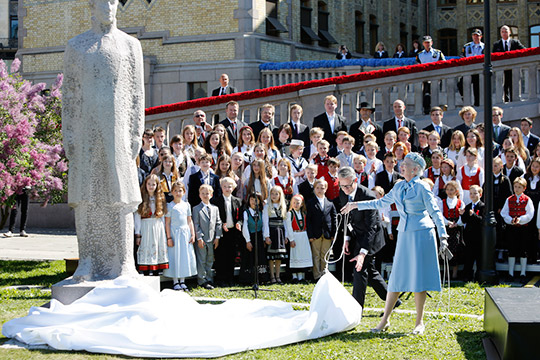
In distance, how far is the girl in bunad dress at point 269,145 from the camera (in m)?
14.1

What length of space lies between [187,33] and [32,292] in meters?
18.9

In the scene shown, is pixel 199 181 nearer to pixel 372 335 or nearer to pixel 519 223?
pixel 372 335

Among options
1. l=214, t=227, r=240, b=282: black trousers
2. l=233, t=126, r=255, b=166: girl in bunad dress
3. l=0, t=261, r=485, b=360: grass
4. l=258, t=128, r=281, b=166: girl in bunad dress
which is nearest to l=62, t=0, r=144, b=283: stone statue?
l=0, t=261, r=485, b=360: grass

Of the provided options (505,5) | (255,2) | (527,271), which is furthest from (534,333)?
(505,5)

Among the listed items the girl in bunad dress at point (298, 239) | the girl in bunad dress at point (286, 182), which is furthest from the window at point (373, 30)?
the girl in bunad dress at point (298, 239)

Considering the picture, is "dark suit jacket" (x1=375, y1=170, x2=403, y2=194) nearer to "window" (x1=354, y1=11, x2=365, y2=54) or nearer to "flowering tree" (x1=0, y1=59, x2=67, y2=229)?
"flowering tree" (x1=0, y1=59, x2=67, y2=229)

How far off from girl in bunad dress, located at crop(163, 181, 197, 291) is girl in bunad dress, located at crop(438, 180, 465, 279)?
416 centimetres

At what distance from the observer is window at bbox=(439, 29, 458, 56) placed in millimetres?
47125

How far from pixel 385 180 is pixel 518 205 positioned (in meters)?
2.21

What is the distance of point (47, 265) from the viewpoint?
14.8 m

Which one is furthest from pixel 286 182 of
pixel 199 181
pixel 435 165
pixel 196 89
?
pixel 196 89

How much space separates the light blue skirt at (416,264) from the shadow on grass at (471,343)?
0.63m

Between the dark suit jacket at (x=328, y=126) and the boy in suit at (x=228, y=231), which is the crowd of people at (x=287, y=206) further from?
the dark suit jacket at (x=328, y=126)

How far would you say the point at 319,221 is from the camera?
1307 centimetres
